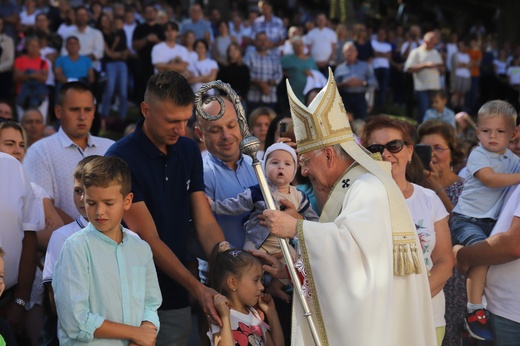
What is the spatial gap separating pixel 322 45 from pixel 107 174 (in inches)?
570

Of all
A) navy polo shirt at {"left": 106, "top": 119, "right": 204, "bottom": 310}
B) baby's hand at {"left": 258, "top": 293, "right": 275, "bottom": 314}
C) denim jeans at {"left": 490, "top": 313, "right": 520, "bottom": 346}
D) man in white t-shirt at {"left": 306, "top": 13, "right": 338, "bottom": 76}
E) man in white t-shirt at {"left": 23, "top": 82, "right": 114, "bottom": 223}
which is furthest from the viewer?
man in white t-shirt at {"left": 306, "top": 13, "right": 338, "bottom": 76}

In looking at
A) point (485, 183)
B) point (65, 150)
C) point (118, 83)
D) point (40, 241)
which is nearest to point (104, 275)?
point (40, 241)

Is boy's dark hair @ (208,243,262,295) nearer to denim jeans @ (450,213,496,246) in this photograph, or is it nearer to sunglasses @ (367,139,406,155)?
sunglasses @ (367,139,406,155)

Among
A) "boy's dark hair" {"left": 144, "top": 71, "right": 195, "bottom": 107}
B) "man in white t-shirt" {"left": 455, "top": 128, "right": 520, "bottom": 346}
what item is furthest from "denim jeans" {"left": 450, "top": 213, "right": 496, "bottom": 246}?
"boy's dark hair" {"left": 144, "top": 71, "right": 195, "bottom": 107}

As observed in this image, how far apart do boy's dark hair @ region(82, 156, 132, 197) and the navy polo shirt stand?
1.11 ft

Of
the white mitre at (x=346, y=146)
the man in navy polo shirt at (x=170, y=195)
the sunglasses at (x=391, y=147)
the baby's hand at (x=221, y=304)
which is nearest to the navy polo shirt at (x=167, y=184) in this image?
the man in navy polo shirt at (x=170, y=195)

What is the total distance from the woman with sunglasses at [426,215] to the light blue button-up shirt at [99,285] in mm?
1810

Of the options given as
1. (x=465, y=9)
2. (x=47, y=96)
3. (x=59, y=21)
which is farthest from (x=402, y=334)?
(x=465, y=9)

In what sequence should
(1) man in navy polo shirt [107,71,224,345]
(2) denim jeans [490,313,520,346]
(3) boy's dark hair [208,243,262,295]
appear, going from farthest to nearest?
(2) denim jeans [490,313,520,346] < (3) boy's dark hair [208,243,262,295] < (1) man in navy polo shirt [107,71,224,345]

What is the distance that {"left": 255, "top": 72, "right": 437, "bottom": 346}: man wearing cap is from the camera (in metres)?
5.11

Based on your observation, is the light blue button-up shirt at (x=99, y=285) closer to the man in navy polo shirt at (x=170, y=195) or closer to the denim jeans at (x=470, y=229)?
the man in navy polo shirt at (x=170, y=195)

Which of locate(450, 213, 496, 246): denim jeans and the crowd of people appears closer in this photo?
the crowd of people

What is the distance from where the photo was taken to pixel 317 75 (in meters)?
17.0

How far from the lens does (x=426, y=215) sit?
6242mm
